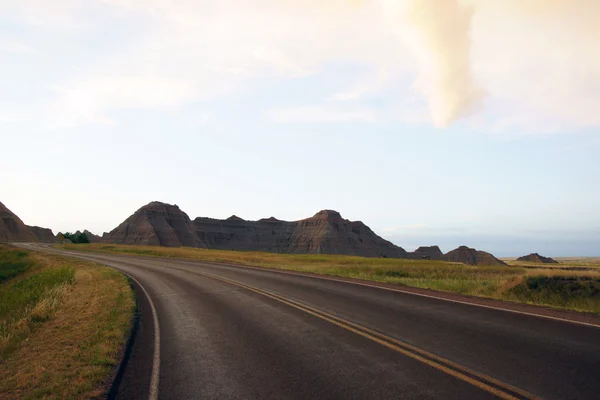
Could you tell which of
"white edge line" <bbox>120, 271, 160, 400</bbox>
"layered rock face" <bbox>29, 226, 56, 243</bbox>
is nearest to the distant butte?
"layered rock face" <bbox>29, 226, 56, 243</bbox>

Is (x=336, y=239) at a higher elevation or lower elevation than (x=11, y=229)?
higher

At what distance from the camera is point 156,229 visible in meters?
142

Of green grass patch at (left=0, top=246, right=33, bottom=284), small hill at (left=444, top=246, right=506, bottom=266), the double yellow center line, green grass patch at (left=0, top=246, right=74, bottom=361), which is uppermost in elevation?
small hill at (left=444, top=246, right=506, bottom=266)

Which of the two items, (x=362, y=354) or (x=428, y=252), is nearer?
(x=362, y=354)

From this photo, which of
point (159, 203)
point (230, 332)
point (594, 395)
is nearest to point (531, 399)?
A: point (594, 395)

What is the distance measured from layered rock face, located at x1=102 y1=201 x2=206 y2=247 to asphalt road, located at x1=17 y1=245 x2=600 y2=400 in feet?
436

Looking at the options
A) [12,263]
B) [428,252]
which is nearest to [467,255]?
[428,252]

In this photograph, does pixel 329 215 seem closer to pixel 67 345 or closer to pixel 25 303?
pixel 25 303

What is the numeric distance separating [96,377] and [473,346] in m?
6.78

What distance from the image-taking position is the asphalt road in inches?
207

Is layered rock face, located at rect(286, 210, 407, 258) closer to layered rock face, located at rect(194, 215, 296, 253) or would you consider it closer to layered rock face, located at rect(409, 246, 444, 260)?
layered rock face, located at rect(409, 246, 444, 260)

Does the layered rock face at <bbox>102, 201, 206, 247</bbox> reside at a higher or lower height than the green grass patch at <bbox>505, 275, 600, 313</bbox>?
higher

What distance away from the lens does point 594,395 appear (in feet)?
15.5

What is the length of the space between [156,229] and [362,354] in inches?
5782
